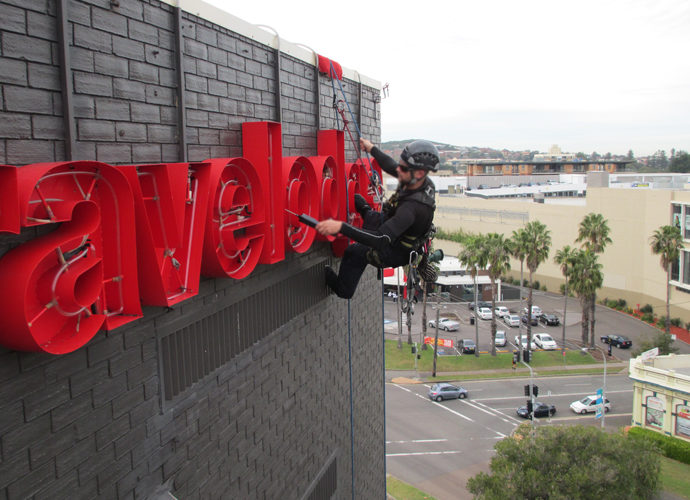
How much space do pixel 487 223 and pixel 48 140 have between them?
2950 inches

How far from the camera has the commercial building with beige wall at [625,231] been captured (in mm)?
54594

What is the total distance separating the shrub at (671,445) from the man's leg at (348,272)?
28.2m

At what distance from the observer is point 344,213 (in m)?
9.96

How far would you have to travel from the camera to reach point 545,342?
52.1 meters

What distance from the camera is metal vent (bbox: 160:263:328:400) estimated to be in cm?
615

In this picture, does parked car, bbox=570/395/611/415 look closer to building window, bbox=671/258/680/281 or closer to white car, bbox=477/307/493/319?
building window, bbox=671/258/680/281

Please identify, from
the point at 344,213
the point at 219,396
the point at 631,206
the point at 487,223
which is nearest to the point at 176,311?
the point at 219,396

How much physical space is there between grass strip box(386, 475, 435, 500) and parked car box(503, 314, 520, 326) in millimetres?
34926

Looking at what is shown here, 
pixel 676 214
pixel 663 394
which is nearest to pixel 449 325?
pixel 676 214

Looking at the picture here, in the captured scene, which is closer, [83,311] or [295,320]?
[83,311]

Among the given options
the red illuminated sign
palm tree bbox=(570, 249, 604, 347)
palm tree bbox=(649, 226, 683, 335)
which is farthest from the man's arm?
palm tree bbox=(649, 226, 683, 335)

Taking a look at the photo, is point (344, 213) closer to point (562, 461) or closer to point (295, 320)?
point (295, 320)

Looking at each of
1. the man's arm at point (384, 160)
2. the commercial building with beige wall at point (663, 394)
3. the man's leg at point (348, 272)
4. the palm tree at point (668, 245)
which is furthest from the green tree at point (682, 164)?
the man's arm at point (384, 160)

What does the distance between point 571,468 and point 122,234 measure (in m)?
20.1
